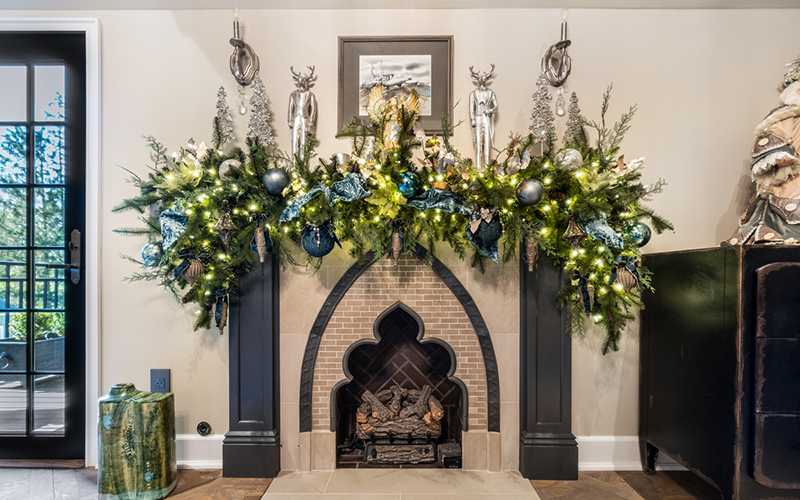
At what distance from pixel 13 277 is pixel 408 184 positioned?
2318mm

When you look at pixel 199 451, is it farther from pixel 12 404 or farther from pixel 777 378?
pixel 777 378

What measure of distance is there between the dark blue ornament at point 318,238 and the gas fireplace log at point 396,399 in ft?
3.17

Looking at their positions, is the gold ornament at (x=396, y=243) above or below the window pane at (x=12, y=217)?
below

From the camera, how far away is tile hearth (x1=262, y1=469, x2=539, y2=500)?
177 centimetres

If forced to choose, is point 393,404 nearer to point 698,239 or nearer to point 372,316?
point 372,316

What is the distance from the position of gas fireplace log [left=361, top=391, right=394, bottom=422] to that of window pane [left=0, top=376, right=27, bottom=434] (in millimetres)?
1921

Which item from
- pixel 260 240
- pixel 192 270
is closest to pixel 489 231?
pixel 260 240

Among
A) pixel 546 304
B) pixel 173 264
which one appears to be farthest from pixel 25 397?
pixel 546 304

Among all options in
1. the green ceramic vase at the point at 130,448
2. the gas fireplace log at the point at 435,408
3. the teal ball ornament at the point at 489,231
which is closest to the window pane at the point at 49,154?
the green ceramic vase at the point at 130,448

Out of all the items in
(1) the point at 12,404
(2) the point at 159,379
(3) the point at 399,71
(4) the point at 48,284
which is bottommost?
(1) the point at 12,404

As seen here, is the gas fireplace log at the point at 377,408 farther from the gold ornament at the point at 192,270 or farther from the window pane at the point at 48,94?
the window pane at the point at 48,94

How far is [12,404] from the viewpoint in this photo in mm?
2125

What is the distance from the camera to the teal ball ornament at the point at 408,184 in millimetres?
1581

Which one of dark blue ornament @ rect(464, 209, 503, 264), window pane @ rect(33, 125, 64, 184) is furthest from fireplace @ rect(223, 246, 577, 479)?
window pane @ rect(33, 125, 64, 184)
